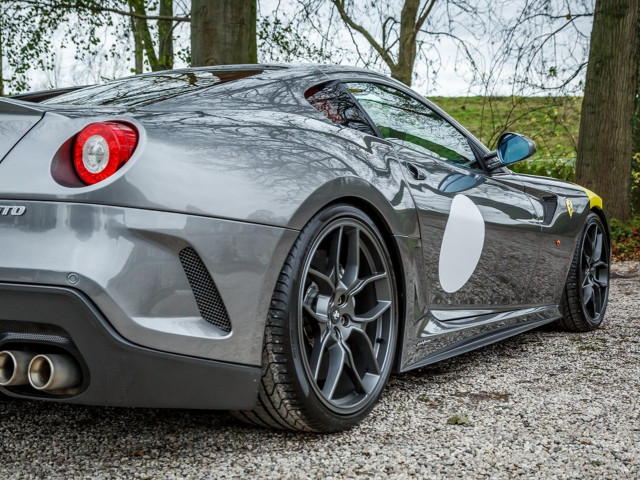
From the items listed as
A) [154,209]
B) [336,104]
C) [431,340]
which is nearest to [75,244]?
[154,209]

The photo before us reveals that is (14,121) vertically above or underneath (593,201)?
above

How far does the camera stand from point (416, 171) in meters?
3.22

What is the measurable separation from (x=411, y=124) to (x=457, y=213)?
49cm

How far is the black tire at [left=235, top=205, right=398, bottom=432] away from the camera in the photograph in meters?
2.41

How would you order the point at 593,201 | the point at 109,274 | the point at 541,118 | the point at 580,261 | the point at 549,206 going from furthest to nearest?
1. the point at 541,118
2. the point at 593,201
3. the point at 580,261
4. the point at 549,206
5. the point at 109,274

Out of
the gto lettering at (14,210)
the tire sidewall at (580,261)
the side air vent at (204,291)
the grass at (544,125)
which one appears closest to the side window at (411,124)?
the tire sidewall at (580,261)

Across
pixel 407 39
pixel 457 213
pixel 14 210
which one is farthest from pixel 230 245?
pixel 407 39

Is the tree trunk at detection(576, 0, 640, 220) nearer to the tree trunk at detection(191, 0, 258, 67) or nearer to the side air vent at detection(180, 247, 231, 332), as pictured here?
the tree trunk at detection(191, 0, 258, 67)

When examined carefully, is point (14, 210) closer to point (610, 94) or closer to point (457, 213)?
point (457, 213)

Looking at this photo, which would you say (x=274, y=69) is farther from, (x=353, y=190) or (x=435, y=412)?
(x=435, y=412)

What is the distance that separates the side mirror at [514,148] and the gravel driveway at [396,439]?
1104 mm

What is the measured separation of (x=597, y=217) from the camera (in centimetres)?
501

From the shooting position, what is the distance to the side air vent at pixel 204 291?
7.15 ft

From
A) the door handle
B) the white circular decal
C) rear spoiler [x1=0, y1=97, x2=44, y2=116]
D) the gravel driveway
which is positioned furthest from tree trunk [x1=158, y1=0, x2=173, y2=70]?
rear spoiler [x1=0, y1=97, x2=44, y2=116]
